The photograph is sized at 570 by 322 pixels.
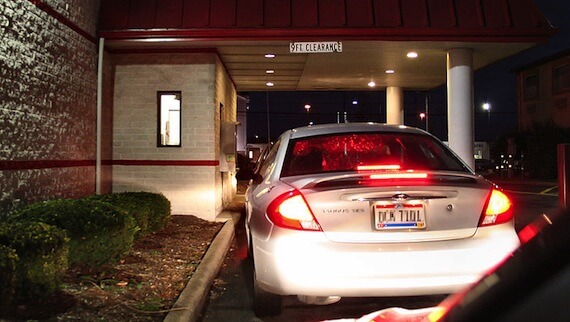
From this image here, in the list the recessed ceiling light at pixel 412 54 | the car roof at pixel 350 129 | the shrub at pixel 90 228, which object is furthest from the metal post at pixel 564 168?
the recessed ceiling light at pixel 412 54

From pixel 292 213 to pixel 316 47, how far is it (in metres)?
6.56

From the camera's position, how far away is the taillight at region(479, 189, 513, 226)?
12.9 ft

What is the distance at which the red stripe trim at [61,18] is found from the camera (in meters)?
7.34

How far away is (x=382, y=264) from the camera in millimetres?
3727

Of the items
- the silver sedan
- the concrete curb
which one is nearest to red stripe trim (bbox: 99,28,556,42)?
the concrete curb

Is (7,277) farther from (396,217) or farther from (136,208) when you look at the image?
(136,208)

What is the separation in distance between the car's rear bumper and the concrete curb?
110cm

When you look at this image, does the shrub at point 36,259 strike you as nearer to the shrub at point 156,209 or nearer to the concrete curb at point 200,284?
the concrete curb at point 200,284

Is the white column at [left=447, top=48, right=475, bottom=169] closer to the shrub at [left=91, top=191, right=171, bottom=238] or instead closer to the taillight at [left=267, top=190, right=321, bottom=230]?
the shrub at [left=91, top=191, right=171, bottom=238]

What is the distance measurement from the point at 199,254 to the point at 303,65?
22.9ft

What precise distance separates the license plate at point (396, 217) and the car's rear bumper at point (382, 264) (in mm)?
135

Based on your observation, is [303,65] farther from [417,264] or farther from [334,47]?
[417,264]

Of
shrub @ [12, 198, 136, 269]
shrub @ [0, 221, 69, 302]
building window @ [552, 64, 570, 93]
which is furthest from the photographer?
building window @ [552, 64, 570, 93]

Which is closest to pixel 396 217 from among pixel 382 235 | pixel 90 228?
Answer: pixel 382 235
